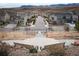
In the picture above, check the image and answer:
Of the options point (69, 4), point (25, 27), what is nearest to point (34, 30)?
point (25, 27)

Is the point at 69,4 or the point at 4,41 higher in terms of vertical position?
the point at 69,4

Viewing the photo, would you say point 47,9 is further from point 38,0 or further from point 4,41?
point 4,41

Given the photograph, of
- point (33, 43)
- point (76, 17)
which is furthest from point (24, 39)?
point (76, 17)

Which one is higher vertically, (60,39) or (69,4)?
(69,4)

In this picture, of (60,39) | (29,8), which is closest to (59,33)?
(60,39)

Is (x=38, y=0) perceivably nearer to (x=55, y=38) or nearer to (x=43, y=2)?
(x=43, y=2)

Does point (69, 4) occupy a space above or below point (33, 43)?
above

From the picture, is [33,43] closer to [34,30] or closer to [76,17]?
[34,30]
